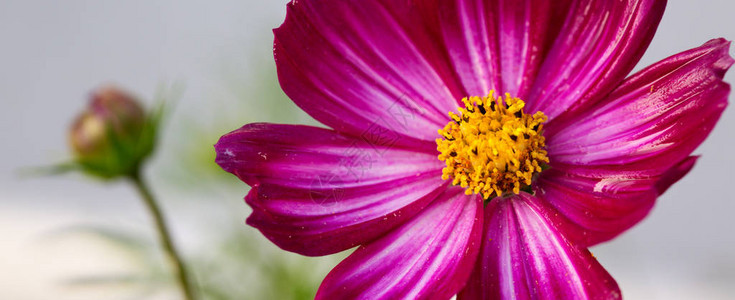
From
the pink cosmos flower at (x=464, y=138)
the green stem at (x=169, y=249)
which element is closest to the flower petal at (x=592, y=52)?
the pink cosmos flower at (x=464, y=138)

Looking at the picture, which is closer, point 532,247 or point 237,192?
point 532,247

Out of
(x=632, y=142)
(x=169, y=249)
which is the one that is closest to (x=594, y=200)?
(x=632, y=142)

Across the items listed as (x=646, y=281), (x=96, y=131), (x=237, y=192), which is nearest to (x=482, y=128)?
(x=96, y=131)

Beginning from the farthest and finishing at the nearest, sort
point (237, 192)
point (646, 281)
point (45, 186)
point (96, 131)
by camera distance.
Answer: point (45, 186)
point (646, 281)
point (237, 192)
point (96, 131)

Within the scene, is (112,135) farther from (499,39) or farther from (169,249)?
(499,39)

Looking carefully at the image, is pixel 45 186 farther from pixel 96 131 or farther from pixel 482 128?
pixel 482 128

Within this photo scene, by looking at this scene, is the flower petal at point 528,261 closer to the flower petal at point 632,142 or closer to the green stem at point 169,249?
the flower petal at point 632,142
